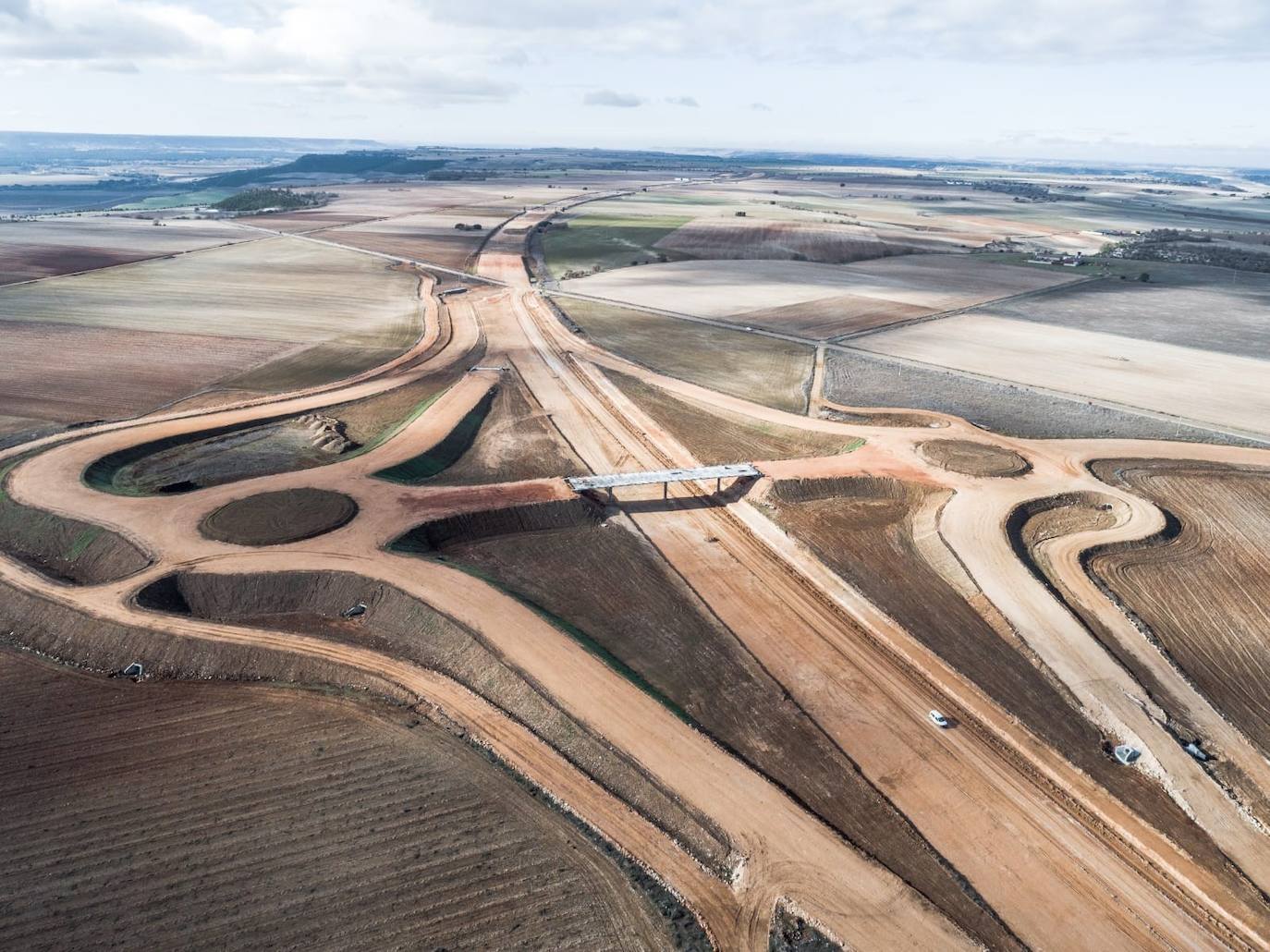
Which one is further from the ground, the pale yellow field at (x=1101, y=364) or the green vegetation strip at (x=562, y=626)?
the pale yellow field at (x=1101, y=364)

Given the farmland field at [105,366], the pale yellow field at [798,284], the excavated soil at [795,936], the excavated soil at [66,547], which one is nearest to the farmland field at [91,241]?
the farmland field at [105,366]

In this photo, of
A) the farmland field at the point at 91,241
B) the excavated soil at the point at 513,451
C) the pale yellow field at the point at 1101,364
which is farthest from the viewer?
the farmland field at the point at 91,241

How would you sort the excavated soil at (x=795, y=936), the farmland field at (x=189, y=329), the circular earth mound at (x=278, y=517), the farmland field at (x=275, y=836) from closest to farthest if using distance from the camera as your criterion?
1. the excavated soil at (x=795, y=936)
2. the farmland field at (x=275, y=836)
3. the circular earth mound at (x=278, y=517)
4. the farmland field at (x=189, y=329)

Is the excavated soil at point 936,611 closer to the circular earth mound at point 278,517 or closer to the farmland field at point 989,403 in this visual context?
the farmland field at point 989,403

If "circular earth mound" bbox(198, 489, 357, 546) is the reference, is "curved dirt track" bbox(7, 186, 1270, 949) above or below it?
below

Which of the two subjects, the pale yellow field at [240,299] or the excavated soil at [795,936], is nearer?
the excavated soil at [795,936]

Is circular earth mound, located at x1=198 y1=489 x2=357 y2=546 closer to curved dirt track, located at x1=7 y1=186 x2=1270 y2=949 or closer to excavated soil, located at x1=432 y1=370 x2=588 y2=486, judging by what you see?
curved dirt track, located at x1=7 y1=186 x2=1270 y2=949

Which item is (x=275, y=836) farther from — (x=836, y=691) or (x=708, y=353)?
(x=708, y=353)

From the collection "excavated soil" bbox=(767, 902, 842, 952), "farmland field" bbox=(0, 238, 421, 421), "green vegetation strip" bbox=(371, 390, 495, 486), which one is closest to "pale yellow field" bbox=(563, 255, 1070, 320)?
"farmland field" bbox=(0, 238, 421, 421)

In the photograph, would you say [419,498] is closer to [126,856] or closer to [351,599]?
[351,599]
